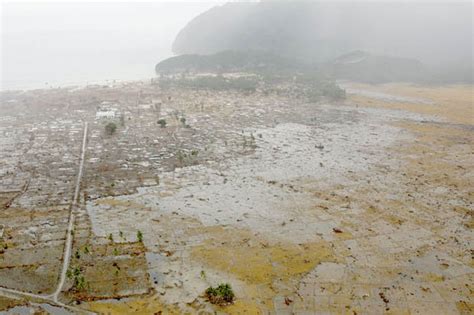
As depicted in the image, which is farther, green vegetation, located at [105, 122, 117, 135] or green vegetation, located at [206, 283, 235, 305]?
green vegetation, located at [105, 122, 117, 135]

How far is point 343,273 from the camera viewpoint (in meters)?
13.0

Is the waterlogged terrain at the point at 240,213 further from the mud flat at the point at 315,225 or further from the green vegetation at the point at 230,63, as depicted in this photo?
the green vegetation at the point at 230,63

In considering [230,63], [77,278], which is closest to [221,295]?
[77,278]

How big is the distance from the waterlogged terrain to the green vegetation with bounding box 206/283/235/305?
0.64 ft

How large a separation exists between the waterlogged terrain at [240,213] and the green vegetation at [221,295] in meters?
0.19

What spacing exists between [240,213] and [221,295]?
5011 mm

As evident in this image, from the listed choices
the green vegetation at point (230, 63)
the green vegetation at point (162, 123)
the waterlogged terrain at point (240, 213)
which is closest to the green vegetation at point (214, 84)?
the waterlogged terrain at point (240, 213)

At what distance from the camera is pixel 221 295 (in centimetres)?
1174

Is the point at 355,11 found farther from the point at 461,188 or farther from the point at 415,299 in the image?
the point at 415,299

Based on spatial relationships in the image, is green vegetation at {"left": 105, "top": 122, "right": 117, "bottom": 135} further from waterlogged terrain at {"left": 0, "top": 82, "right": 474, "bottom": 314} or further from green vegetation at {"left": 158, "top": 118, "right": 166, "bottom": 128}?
green vegetation at {"left": 158, "top": 118, "right": 166, "bottom": 128}

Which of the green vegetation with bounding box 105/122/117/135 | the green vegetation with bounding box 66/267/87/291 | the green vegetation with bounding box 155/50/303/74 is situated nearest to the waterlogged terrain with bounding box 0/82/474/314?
the green vegetation with bounding box 66/267/87/291

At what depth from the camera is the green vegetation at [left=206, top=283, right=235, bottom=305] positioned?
11656 mm

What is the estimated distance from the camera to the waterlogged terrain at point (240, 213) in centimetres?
1209

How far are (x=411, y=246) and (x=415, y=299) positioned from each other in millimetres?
2793
